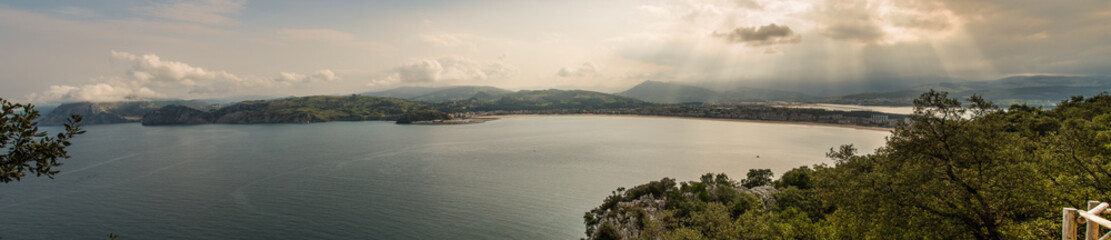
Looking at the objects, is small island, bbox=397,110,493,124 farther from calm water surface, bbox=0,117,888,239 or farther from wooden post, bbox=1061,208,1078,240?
wooden post, bbox=1061,208,1078,240

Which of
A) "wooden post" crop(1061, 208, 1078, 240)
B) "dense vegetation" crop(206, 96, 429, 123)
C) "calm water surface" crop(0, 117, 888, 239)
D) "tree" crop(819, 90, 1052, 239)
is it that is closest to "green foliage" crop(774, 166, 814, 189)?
"calm water surface" crop(0, 117, 888, 239)

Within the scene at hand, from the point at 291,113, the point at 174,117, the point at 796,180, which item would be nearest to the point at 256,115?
the point at 291,113

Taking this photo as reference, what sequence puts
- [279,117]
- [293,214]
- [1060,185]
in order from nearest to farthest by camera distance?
1. [1060,185]
2. [293,214]
3. [279,117]

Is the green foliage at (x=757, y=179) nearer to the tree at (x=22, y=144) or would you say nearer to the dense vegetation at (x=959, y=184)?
the dense vegetation at (x=959, y=184)

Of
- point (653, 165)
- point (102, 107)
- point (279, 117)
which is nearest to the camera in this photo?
point (653, 165)

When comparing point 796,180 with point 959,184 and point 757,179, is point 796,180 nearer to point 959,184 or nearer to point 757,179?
point 757,179

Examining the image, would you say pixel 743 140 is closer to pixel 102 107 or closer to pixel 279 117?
pixel 279 117

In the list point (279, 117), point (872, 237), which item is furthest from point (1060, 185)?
point (279, 117)
